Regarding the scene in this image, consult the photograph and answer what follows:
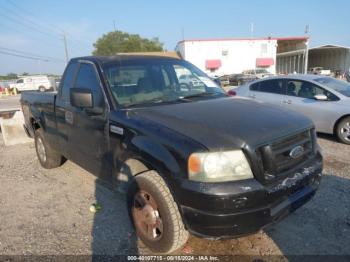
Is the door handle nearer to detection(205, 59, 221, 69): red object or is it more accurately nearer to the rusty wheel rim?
the rusty wheel rim

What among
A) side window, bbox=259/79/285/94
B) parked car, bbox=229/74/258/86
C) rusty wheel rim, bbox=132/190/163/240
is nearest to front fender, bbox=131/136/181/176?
rusty wheel rim, bbox=132/190/163/240

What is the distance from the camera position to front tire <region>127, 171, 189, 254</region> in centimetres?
261

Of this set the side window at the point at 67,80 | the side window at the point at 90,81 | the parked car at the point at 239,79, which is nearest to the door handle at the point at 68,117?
the side window at the point at 67,80

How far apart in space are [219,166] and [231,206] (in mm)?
317

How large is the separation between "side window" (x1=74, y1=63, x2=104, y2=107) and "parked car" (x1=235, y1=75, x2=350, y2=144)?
15.6 feet

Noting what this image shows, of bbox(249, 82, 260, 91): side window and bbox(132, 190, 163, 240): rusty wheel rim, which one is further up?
bbox(249, 82, 260, 91): side window

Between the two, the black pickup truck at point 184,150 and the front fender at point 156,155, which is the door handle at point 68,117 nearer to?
the black pickup truck at point 184,150

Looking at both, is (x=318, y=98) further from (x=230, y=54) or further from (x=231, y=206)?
(x=230, y=54)

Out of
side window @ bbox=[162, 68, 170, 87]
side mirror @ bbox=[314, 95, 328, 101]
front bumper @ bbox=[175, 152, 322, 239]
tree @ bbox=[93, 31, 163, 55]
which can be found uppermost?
tree @ bbox=[93, 31, 163, 55]

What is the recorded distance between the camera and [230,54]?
44875mm

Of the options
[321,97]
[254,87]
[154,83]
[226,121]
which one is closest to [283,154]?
[226,121]

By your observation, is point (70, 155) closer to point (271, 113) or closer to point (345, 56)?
point (271, 113)

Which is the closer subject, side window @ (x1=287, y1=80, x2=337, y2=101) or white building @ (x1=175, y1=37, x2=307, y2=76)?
side window @ (x1=287, y1=80, x2=337, y2=101)

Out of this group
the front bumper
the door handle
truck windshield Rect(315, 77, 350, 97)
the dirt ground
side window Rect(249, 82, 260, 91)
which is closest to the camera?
the front bumper
